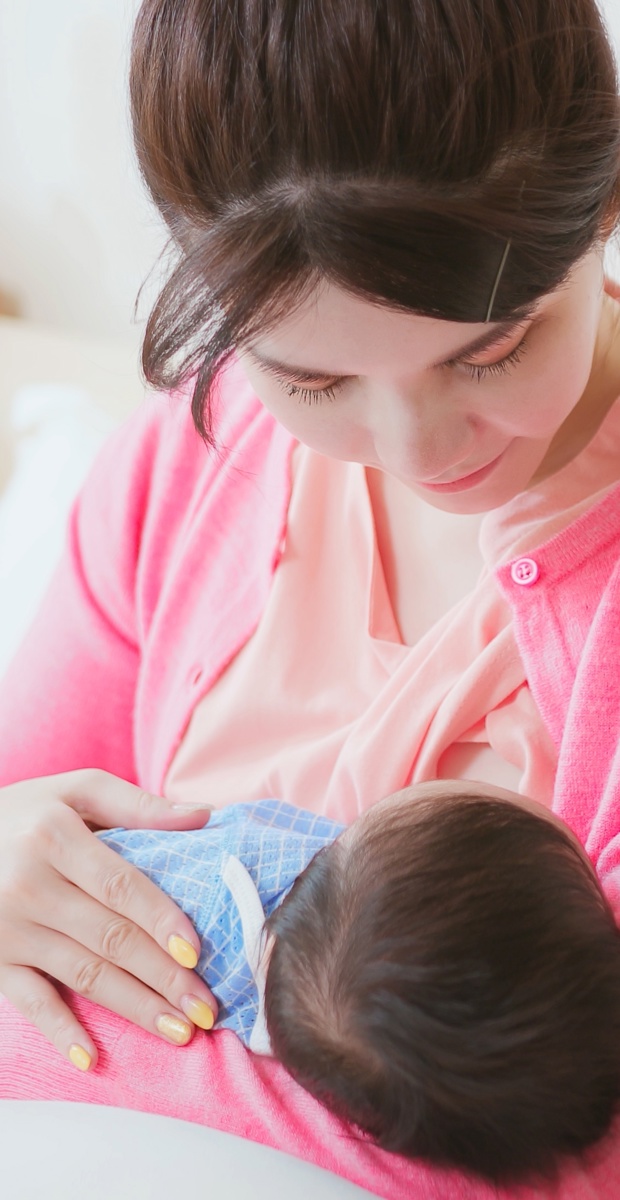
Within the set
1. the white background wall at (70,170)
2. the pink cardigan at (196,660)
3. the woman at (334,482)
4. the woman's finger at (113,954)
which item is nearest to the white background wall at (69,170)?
the white background wall at (70,170)

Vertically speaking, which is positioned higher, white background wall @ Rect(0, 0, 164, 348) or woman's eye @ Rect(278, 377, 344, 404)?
white background wall @ Rect(0, 0, 164, 348)

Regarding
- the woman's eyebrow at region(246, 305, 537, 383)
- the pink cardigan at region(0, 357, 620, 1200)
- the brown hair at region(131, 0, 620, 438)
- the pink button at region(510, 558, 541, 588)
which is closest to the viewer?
the brown hair at region(131, 0, 620, 438)

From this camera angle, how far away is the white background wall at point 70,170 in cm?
163

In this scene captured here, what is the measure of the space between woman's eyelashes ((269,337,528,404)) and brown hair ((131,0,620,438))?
0.05m

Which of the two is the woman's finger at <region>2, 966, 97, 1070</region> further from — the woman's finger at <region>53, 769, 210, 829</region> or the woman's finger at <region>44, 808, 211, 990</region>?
the woman's finger at <region>53, 769, 210, 829</region>

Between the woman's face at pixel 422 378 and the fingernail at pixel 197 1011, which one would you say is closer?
the woman's face at pixel 422 378

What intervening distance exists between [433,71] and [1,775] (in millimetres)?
901

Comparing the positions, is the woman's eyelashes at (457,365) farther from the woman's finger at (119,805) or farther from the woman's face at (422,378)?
the woman's finger at (119,805)

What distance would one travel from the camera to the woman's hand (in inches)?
33.9

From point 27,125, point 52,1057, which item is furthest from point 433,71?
point 27,125

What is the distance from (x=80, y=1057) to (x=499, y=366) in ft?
2.06

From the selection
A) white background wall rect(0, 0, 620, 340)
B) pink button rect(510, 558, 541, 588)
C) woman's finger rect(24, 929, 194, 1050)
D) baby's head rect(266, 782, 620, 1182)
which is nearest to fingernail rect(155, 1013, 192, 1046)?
woman's finger rect(24, 929, 194, 1050)

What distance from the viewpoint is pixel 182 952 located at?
87cm

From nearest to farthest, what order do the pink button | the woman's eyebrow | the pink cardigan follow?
the woman's eyebrow → the pink cardigan → the pink button
